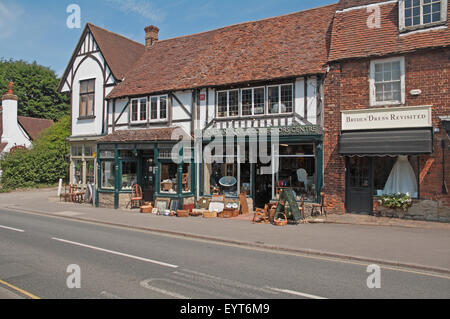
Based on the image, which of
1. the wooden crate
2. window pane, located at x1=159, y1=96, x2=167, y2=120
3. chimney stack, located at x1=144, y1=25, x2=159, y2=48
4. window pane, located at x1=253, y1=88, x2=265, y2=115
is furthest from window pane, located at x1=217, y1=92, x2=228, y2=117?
chimney stack, located at x1=144, y1=25, x2=159, y2=48

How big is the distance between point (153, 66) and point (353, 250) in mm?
16336

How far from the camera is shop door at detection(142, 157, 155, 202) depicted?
63.4ft

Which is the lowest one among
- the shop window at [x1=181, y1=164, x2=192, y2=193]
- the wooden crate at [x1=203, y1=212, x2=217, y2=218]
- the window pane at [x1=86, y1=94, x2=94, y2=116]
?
the wooden crate at [x1=203, y1=212, x2=217, y2=218]

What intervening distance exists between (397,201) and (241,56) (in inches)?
385

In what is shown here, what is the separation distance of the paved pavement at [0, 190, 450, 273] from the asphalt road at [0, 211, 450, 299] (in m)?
0.53

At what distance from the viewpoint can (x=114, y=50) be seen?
22219 millimetres

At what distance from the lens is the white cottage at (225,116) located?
14.8 m

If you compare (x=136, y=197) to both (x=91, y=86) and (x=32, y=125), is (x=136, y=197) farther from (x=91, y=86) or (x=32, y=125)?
(x=32, y=125)

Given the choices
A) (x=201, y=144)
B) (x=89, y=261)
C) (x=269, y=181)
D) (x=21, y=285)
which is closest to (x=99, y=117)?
(x=201, y=144)

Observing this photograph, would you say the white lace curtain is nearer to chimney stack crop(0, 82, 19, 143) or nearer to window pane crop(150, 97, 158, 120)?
window pane crop(150, 97, 158, 120)

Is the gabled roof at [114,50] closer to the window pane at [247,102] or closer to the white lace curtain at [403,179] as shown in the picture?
the window pane at [247,102]

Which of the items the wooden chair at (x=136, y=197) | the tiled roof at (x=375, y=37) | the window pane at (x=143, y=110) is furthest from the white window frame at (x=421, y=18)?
the wooden chair at (x=136, y=197)

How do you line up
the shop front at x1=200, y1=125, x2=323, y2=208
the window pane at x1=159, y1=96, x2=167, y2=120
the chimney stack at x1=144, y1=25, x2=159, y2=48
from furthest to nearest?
the chimney stack at x1=144, y1=25, x2=159, y2=48 → the window pane at x1=159, y1=96, x2=167, y2=120 → the shop front at x1=200, y1=125, x2=323, y2=208
